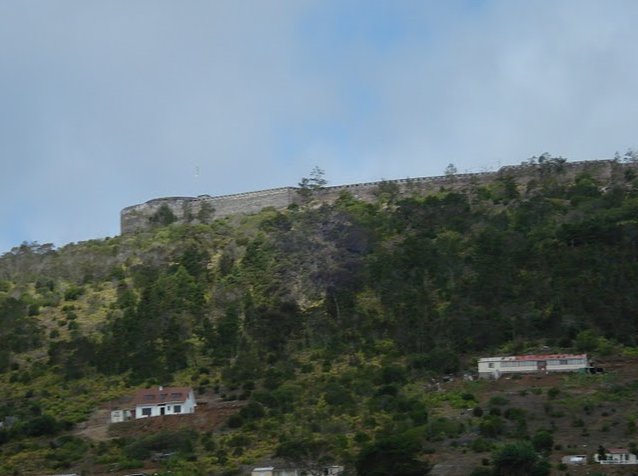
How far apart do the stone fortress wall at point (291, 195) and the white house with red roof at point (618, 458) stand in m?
33.1

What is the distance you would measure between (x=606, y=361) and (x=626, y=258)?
7758 mm

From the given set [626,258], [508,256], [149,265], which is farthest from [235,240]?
[626,258]

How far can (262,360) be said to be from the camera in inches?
2293

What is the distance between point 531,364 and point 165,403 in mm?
14854

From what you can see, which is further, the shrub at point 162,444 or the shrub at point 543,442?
the shrub at point 162,444

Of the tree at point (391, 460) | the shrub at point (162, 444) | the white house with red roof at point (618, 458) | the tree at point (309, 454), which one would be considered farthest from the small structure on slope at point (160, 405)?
the white house with red roof at point (618, 458)

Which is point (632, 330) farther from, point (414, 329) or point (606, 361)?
point (414, 329)

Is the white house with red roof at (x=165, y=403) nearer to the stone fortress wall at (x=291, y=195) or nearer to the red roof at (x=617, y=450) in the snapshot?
the red roof at (x=617, y=450)

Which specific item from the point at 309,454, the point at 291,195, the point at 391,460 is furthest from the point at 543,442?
the point at 291,195

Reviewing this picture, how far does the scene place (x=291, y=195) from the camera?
80.9 m

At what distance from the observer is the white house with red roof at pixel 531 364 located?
52.9 m

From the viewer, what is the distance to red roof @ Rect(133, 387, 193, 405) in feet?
178

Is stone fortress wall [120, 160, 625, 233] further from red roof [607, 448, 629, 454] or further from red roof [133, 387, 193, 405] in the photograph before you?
red roof [607, 448, 629, 454]

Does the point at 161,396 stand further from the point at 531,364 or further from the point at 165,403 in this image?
the point at 531,364
